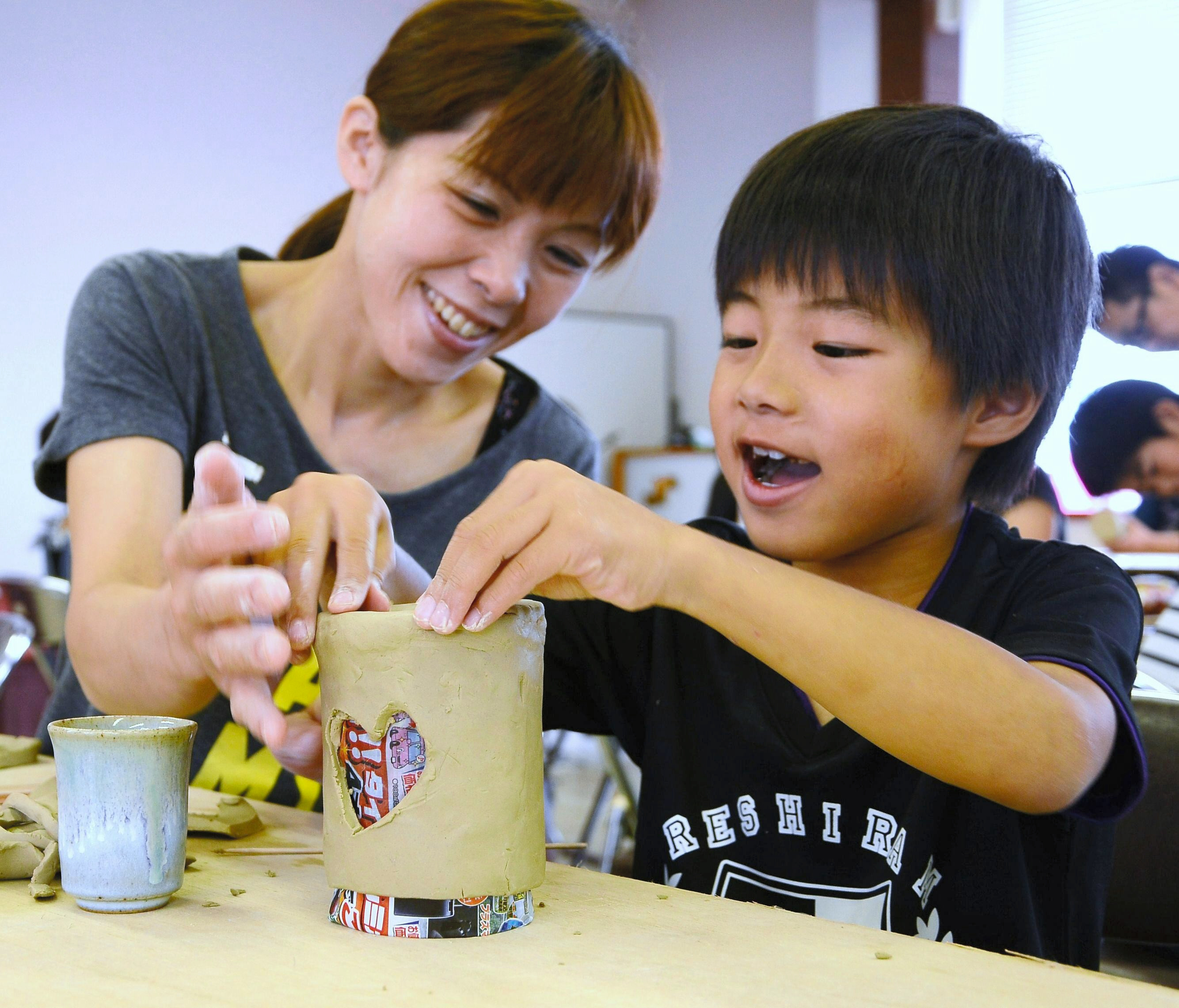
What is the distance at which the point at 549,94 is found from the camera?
1.22 meters

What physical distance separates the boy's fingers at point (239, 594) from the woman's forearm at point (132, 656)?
0.13m

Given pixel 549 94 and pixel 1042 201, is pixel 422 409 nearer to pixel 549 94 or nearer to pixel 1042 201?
pixel 549 94

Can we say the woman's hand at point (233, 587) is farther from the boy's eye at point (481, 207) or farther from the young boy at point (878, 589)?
the boy's eye at point (481, 207)

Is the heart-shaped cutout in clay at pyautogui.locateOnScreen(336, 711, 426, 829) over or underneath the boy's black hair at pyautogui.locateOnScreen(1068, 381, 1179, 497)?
underneath

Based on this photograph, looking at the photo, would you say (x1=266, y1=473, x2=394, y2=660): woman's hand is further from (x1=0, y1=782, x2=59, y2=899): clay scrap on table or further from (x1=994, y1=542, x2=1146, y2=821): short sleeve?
(x1=994, y1=542, x2=1146, y2=821): short sleeve

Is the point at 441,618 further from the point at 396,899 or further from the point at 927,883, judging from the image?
the point at 927,883

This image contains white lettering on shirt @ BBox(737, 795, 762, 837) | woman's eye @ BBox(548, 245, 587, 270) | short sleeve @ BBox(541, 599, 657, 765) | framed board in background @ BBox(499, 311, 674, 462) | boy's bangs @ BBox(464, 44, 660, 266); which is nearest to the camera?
white lettering on shirt @ BBox(737, 795, 762, 837)

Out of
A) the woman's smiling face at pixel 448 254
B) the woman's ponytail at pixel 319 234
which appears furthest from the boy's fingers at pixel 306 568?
the woman's ponytail at pixel 319 234

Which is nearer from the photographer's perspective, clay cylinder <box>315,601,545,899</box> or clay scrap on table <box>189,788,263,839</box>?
clay cylinder <box>315,601,545,899</box>

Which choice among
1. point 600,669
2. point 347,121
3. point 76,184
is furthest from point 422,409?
point 76,184

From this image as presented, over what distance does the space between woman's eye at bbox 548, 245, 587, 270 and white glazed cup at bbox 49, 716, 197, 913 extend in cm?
78

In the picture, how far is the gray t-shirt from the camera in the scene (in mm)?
1159

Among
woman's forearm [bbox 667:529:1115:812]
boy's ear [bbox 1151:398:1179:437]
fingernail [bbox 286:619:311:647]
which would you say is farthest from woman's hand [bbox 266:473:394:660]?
boy's ear [bbox 1151:398:1179:437]

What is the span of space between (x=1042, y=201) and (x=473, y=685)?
0.65 m
